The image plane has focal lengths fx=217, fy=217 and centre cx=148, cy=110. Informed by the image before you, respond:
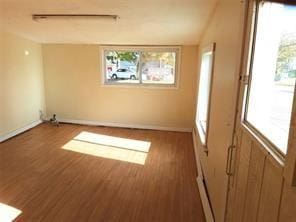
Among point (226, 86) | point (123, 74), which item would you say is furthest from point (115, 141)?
point (226, 86)

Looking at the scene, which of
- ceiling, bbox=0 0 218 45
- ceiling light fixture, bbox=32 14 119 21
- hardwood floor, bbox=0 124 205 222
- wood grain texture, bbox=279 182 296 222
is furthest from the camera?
ceiling light fixture, bbox=32 14 119 21

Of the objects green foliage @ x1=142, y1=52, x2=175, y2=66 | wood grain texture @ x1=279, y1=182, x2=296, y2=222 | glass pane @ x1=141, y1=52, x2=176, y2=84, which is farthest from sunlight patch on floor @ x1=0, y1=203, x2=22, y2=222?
green foliage @ x1=142, y1=52, x2=175, y2=66

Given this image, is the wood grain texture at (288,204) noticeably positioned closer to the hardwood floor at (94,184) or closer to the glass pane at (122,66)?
the hardwood floor at (94,184)

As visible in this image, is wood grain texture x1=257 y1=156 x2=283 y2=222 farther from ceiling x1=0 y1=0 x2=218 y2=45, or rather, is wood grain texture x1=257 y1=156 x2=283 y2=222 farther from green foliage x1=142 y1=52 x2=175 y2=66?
green foliage x1=142 y1=52 x2=175 y2=66

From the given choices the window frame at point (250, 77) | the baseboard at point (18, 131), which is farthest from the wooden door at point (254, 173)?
the baseboard at point (18, 131)

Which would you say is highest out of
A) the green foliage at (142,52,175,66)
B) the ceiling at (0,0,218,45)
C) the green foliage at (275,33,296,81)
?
the ceiling at (0,0,218,45)

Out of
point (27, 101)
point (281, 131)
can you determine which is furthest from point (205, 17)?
point (27, 101)

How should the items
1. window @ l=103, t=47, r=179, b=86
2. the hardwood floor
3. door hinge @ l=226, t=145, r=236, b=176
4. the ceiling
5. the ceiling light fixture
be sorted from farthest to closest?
1. window @ l=103, t=47, r=179, b=86
2. the ceiling light fixture
3. the ceiling
4. the hardwood floor
5. door hinge @ l=226, t=145, r=236, b=176

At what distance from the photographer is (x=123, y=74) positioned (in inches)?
209

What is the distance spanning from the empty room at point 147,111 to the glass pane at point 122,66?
0.03 m

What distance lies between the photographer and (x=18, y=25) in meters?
3.74

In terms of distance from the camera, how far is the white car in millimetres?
5273

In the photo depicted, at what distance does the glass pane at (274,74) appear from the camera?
900mm

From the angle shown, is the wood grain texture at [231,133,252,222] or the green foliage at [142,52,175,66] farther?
the green foliage at [142,52,175,66]
